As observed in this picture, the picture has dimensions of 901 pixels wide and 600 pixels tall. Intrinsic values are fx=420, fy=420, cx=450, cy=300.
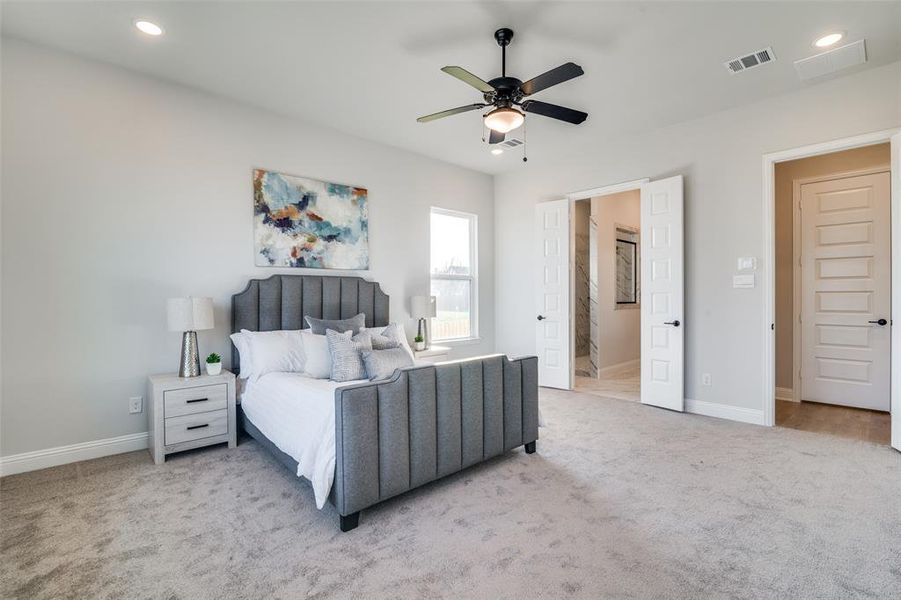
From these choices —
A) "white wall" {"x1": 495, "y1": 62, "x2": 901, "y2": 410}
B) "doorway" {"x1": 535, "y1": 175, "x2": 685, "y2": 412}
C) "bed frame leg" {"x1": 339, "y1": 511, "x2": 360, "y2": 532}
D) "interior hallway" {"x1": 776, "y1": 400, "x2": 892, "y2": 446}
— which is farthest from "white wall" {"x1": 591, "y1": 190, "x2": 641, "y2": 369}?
"bed frame leg" {"x1": 339, "y1": 511, "x2": 360, "y2": 532}

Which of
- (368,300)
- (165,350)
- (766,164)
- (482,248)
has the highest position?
(766,164)

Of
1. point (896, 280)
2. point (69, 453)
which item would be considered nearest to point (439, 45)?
point (896, 280)

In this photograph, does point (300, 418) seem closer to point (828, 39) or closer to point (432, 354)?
point (432, 354)

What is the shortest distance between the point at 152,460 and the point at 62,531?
926mm

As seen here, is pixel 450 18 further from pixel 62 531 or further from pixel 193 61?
pixel 62 531

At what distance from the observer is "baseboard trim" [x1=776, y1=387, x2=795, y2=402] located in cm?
467

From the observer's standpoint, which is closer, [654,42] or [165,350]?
[654,42]

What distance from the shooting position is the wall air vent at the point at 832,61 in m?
2.95

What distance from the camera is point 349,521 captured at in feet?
6.91

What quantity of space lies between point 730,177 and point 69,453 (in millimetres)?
5876

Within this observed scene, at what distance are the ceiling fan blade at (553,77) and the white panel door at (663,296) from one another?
2.34 m

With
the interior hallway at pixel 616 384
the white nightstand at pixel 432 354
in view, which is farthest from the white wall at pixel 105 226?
the interior hallway at pixel 616 384

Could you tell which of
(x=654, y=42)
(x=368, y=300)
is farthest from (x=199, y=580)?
(x=654, y=42)

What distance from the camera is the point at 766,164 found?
3.77m
